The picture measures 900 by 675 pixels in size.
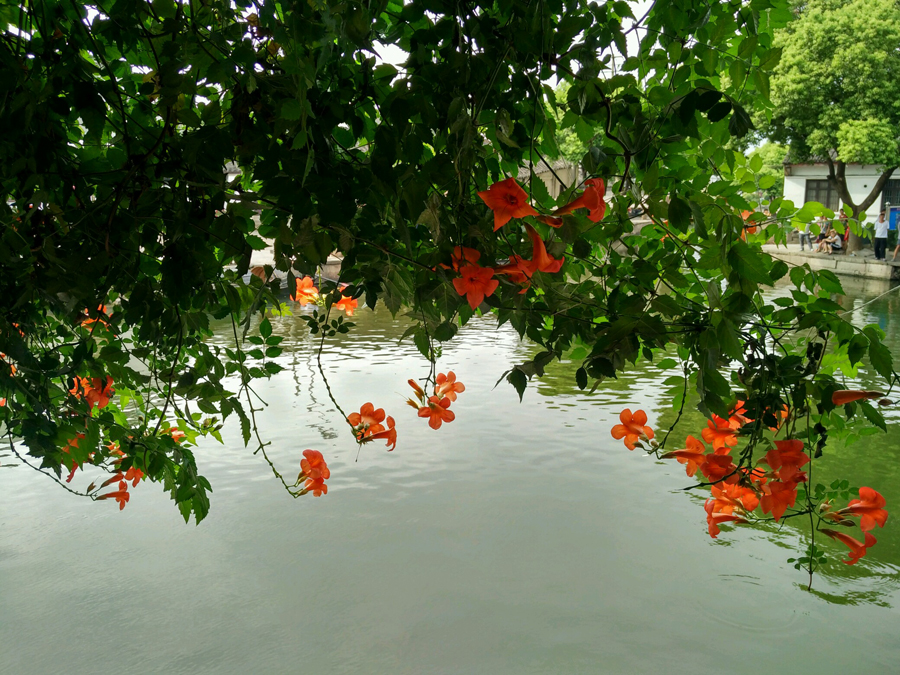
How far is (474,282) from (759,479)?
0.84m

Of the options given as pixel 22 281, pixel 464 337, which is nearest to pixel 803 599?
pixel 22 281

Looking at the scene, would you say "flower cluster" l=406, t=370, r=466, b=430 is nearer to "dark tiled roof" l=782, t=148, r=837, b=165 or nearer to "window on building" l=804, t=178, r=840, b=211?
"dark tiled roof" l=782, t=148, r=837, b=165

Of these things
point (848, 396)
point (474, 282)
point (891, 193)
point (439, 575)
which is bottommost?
point (439, 575)

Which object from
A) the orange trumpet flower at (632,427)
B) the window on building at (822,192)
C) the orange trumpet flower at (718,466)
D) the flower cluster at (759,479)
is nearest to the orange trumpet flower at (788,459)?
the flower cluster at (759,479)

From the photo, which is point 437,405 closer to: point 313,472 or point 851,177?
point 313,472

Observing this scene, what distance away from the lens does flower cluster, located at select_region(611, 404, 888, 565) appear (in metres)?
1.21

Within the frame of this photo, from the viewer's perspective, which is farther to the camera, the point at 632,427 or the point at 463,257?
the point at 632,427

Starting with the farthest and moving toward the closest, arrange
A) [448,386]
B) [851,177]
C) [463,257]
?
[851,177], [448,386], [463,257]

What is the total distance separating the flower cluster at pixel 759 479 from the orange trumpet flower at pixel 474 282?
1.26ft

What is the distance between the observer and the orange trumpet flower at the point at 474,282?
97 centimetres

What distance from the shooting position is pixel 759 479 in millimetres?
1445

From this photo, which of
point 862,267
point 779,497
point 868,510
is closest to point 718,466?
point 779,497

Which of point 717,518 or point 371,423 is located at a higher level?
point 371,423

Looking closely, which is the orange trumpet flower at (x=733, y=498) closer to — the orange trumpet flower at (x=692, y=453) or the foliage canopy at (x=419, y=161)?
the orange trumpet flower at (x=692, y=453)
